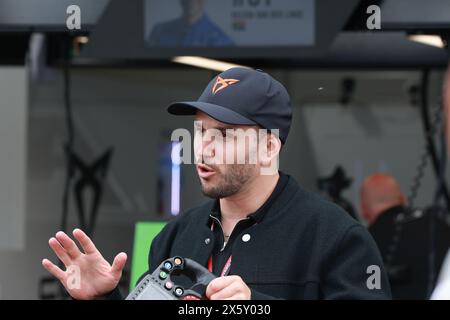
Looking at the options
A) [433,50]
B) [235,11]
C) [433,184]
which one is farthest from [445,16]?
[433,184]

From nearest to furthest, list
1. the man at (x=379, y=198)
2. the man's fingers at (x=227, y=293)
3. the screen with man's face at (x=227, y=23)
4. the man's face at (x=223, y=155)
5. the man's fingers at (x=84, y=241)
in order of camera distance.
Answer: the man's fingers at (x=227, y=293) < the man's fingers at (x=84, y=241) < the man's face at (x=223, y=155) < the screen with man's face at (x=227, y=23) < the man at (x=379, y=198)

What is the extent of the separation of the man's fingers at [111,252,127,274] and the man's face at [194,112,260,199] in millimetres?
214

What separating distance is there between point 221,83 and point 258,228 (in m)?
0.31

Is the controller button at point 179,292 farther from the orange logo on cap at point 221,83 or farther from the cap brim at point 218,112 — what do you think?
the orange logo on cap at point 221,83

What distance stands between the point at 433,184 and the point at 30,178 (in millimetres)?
3009

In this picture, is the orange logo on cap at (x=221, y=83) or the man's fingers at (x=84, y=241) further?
the orange logo on cap at (x=221, y=83)

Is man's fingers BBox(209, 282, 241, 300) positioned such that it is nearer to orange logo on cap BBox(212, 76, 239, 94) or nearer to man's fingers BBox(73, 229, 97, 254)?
man's fingers BBox(73, 229, 97, 254)

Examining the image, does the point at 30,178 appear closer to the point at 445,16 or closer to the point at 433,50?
the point at 433,50

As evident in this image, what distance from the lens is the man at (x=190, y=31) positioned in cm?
455

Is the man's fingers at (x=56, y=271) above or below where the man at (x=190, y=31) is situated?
below

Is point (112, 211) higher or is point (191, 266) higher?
point (191, 266)

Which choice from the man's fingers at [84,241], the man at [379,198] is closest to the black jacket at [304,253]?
the man's fingers at [84,241]

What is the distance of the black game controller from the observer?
1958mm

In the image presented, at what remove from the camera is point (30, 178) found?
7762 mm
